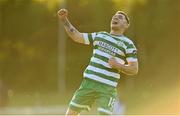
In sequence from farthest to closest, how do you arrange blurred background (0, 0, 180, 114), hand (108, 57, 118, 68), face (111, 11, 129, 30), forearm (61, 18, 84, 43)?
blurred background (0, 0, 180, 114), forearm (61, 18, 84, 43), face (111, 11, 129, 30), hand (108, 57, 118, 68)

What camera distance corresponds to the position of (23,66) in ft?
112

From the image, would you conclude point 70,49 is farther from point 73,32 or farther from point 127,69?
point 127,69

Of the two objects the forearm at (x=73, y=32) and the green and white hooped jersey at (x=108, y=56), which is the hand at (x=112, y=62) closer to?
the green and white hooped jersey at (x=108, y=56)

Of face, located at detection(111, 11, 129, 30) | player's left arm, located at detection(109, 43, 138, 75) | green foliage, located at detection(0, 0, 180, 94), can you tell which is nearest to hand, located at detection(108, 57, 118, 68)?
player's left arm, located at detection(109, 43, 138, 75)

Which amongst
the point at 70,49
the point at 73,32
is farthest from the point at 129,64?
the point at 70,49

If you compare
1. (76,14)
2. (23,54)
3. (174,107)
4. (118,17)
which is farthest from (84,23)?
(118,17)

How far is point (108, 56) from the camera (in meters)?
7.93

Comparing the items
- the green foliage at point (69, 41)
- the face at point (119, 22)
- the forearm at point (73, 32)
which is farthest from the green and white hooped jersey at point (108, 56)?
the green foliage at point (69, 41)

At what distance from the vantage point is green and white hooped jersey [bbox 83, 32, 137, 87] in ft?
26.1

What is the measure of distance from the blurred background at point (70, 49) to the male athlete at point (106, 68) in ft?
63.0

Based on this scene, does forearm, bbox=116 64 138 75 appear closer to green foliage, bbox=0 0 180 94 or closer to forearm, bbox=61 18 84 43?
forearm, bbox=61 18 84 43

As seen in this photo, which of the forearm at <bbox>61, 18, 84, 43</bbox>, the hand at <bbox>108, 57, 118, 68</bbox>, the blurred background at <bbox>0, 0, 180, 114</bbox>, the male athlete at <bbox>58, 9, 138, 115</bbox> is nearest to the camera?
the hand at <bbox>108, 57, 118, 68</bbox>

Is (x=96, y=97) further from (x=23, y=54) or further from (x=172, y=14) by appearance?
(x=23, y=54)

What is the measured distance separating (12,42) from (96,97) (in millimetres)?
25614
